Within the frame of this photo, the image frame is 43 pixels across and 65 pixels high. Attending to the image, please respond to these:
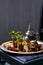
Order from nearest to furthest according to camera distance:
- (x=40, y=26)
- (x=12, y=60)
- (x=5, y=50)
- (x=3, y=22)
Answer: (x=12, y=60) < (x=5, y=50) < (x=3, y=22) < (x=40, y=26)

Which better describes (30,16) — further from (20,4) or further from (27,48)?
(27,48)

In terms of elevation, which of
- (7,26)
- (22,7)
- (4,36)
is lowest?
(4,36)

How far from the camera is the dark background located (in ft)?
11.6

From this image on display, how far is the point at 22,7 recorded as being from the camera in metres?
3.78

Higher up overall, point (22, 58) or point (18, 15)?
point (18, 15)

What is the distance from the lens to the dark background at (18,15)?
3547 millimetres

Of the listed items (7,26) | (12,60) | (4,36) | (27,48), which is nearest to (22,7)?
(7,26)

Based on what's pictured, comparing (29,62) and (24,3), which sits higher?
(24,3)

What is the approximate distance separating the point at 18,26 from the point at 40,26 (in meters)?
0.69

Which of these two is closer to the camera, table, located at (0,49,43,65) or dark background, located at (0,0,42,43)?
table, located at (0,49,43,65)

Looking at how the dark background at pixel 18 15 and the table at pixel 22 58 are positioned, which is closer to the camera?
the table at pixel 22 58

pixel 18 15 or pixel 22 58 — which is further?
pixel 18 15

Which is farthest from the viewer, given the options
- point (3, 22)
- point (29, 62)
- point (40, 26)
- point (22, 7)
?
point (40, 26)

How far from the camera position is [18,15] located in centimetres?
377
